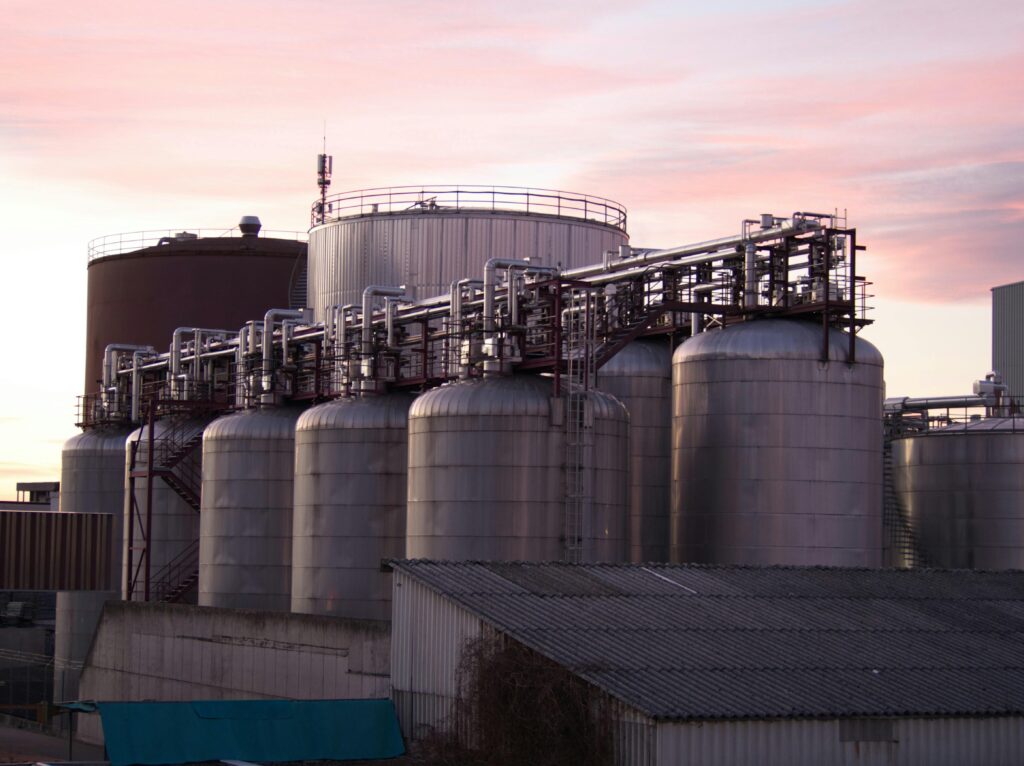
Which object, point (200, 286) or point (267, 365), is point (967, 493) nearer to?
point (267, 365)

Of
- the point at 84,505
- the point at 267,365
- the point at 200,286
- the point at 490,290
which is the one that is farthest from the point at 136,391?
the point at 490,290

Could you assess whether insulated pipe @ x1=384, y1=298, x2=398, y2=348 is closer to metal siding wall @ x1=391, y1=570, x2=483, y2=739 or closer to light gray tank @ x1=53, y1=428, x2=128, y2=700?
metal siding wall @ x1=391, y1=570, x2=483, y2=739

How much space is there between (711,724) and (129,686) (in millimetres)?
28220

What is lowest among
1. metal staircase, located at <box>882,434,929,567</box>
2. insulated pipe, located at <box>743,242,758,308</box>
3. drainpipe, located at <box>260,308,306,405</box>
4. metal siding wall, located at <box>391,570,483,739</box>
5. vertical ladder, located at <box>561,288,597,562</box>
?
metal siding wall, located at <box>391,570,483,739</box>

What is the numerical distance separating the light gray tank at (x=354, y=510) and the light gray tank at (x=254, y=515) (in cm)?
413

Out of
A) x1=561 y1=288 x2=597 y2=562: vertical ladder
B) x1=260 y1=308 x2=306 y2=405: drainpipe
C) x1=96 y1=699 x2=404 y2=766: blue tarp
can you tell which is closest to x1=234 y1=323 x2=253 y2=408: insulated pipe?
x1=260 y1=308 x2=306 y2=405: drainpipe

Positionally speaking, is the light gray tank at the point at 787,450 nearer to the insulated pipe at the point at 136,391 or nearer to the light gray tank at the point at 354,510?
the light gray tank at the point at 354,510

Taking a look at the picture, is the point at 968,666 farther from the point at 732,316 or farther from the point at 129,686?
the point at 129,686

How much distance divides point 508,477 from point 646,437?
26.1 ft

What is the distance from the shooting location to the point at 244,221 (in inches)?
3196

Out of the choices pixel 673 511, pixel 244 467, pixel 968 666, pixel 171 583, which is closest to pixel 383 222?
pixel 244 467

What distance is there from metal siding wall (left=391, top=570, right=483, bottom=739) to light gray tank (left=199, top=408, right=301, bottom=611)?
19.9 m

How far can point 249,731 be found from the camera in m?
31.2

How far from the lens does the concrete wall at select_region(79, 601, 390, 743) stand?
125 feet
